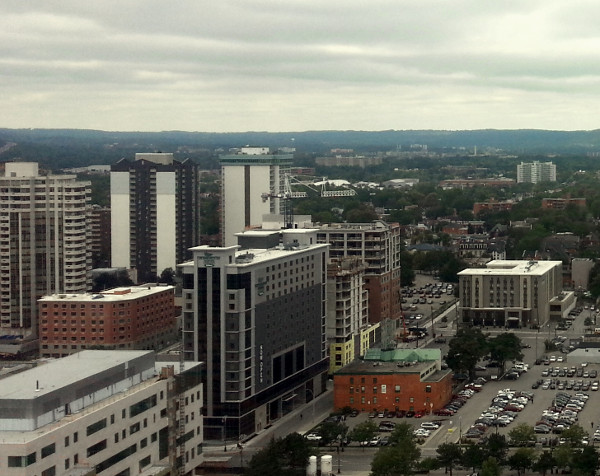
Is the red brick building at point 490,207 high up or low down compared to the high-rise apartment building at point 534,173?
down

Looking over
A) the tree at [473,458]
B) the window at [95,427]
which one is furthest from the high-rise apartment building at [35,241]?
the window at [95,427]

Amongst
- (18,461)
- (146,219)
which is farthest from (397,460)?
(146,219)

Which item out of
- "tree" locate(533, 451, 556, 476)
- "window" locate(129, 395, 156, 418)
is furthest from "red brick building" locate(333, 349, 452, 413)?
"window" locate(129, 395, 156, 418)

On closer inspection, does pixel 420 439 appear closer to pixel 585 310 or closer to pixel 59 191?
pixel 59 191

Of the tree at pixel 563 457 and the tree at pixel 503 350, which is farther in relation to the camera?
the tree at pixel 503 350

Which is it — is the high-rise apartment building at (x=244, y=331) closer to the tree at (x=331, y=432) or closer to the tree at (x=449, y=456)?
the tree at (x=331, y=432)

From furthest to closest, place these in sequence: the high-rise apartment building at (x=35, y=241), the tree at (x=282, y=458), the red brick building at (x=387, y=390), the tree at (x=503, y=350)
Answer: the high-rise apartment building at (x=35, y=241)
the tree at (x=503, y=350)
the red brick building at (x=387, y=390)
the tree at (x=282, y=458)

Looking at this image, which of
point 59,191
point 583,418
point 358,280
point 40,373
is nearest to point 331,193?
point 59,191

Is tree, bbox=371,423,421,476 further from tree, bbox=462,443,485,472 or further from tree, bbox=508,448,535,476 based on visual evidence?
tree, bbox=508,448,535,476
